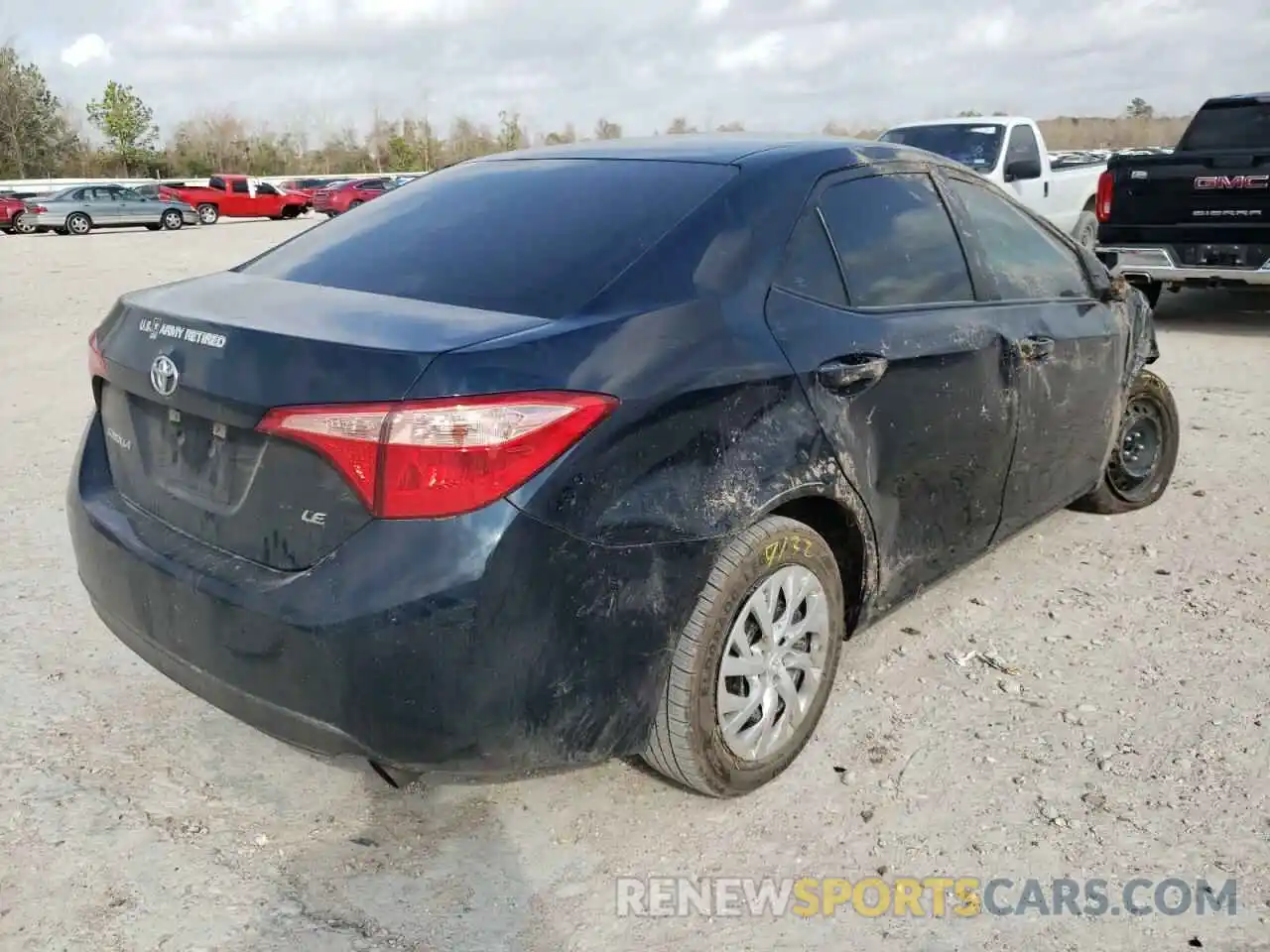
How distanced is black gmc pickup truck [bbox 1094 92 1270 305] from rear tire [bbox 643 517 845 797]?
277 inches

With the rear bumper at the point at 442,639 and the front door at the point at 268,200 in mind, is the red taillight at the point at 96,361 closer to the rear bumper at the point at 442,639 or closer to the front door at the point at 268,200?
the rear bumper at the point at 442,639

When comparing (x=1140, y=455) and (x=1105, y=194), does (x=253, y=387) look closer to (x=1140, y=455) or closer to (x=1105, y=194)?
(x=1140, y=455)

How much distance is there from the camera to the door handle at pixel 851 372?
9.28 ft

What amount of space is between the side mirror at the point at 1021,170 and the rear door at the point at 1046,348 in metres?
8.23

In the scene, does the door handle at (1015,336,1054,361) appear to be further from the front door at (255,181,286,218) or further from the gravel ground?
the front door at (255,181,286,218)

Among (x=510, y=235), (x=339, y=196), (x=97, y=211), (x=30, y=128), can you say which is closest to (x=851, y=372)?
(x=510, y=235)

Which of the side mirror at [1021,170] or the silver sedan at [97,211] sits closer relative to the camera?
the side mirror at [1021,170]

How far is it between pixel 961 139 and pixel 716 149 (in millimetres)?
10113

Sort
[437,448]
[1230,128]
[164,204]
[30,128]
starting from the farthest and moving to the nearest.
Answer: [30,128], [164,204], [1230,128], [437,448]

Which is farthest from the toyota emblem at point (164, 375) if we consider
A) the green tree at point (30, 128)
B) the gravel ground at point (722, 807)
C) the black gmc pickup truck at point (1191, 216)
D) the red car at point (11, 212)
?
the green tree at point (30, 128)

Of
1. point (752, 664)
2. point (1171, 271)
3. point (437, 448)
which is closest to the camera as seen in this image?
point (437, 448)

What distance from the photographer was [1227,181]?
29.5 feet

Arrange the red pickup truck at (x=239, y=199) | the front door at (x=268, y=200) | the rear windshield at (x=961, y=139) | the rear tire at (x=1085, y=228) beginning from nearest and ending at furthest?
the rear windshield at (x=961, y=139)
the rear tire at (x=1085, y=228)
the red pickup truck at (x=239, y=199)
the front door at (x=268, y=200)

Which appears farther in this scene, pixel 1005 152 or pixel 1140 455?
pixel 1005 152
